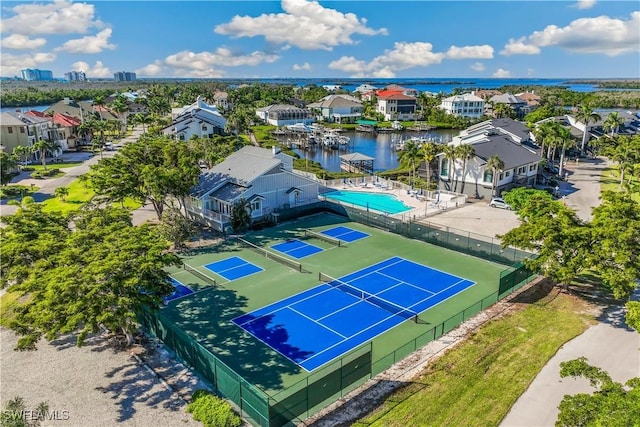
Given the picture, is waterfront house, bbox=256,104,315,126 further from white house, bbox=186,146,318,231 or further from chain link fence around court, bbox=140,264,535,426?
chain link fence around court, bbox=140,264,535,426

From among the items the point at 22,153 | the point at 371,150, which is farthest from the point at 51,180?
the point at 371,150

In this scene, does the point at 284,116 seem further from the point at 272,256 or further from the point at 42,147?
the point at 272,256

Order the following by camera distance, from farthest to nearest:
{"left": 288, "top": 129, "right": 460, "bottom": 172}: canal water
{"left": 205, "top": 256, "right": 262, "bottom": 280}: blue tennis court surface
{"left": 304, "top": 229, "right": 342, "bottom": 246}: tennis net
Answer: {"left": 288, "top": 129, "right": 460, "bottom": 172}: canal water → {"left": 304, "top": 229, "right": 342, "bottom": 246}: tennis net → {"left": 205, "top": 256, "right": 262, "bottom": 280}: blue tennis court surface

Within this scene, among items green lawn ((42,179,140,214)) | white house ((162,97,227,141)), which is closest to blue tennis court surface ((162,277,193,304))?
green lawn ((42,179,140,214))

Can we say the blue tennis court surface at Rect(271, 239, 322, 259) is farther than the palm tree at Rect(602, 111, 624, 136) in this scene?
No

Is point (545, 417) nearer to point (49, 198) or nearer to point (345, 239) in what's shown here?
point (345, 239)

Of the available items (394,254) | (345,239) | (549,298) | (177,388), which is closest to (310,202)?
(345,239)
